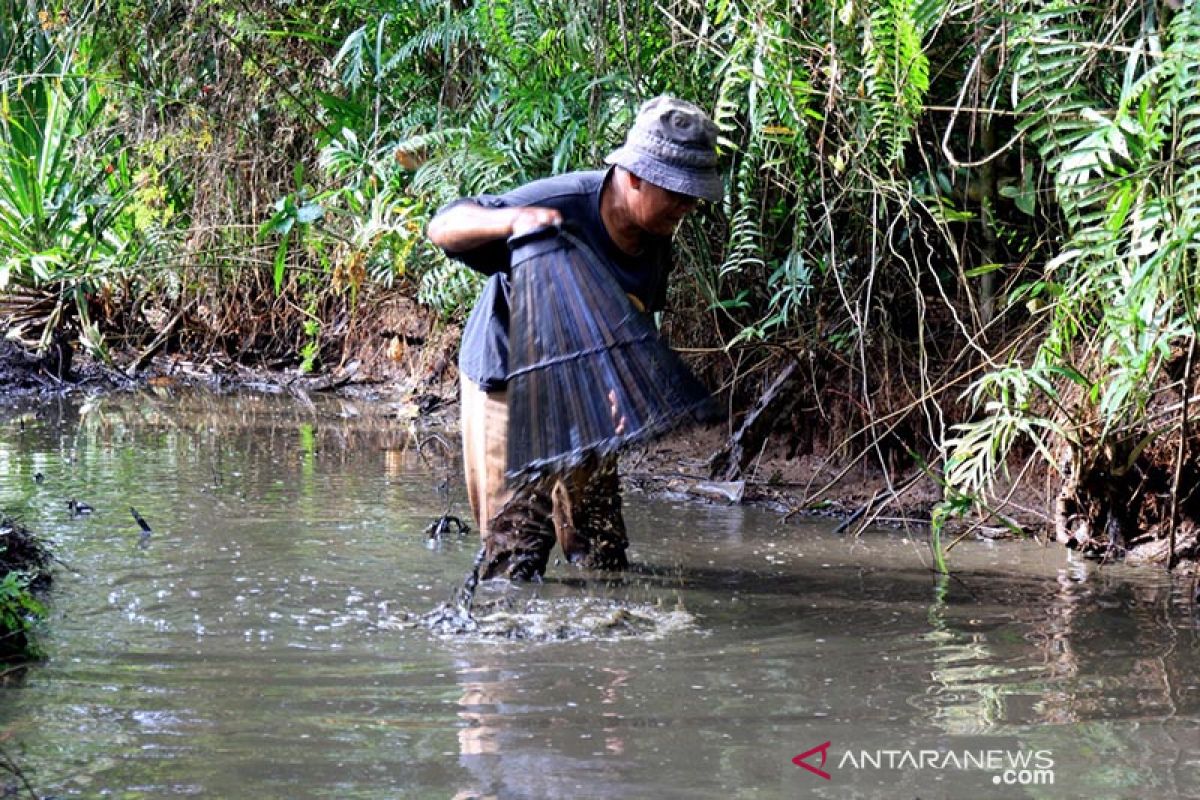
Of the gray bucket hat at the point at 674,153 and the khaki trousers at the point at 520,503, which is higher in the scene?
the gray bucket hat at the point at 674,153

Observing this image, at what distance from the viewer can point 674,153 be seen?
12.8 ft

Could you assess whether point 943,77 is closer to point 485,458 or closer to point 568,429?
point 485,458

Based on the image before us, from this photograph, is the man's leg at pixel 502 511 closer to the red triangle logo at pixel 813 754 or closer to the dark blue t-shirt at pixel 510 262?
the dark blue t-shirt at pixel 510 262

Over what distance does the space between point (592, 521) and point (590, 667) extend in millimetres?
1251

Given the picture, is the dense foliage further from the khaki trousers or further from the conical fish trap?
the conical fish trap

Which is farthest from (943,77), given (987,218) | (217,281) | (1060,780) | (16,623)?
(217,281)

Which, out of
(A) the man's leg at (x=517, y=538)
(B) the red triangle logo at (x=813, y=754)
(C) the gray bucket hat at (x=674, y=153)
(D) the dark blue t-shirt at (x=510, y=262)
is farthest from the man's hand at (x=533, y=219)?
(B) the red triangle logo at (x=813, y=754)

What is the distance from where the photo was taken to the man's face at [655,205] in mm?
4020

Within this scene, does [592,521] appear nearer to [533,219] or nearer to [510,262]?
[510,262]

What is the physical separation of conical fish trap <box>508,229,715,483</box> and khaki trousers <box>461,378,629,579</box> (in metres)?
0.75

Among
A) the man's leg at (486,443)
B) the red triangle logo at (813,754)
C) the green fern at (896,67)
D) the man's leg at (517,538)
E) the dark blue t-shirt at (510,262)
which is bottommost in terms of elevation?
the red triangle logo at (813,754)

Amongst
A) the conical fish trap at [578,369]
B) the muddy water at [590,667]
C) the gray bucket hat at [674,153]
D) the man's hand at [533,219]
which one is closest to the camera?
the muddy water at [590,667]

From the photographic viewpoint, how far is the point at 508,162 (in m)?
6.71

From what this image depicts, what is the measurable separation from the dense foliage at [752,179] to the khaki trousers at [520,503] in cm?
103
